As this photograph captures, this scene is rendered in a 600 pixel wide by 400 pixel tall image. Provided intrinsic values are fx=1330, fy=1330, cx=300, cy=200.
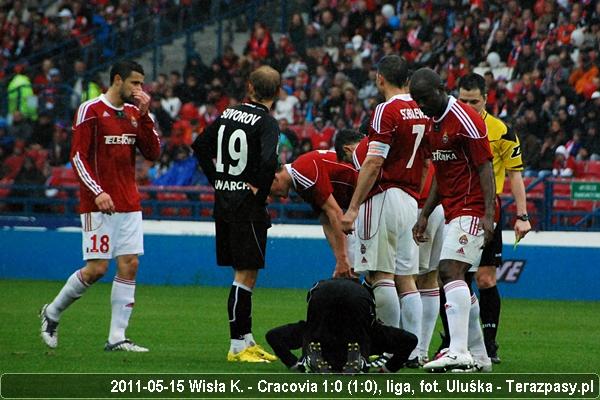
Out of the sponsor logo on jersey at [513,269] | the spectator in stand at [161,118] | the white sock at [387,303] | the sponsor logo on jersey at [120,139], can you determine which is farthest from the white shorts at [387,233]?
the spectator in stand at [161,118]

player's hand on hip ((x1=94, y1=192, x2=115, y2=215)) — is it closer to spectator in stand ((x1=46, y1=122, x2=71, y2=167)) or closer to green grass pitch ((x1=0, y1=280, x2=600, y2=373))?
green grass pitch ((x1=0, y1=280, x2=600, y2=373))

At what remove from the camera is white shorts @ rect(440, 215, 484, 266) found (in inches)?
378

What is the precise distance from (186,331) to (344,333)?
4.18 metres

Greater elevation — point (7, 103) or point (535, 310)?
point (7, 103)

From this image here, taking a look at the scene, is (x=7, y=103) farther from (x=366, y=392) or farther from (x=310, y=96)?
(x=366, y=392)

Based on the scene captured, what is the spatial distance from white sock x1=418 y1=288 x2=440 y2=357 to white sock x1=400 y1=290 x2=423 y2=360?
0.28 metres

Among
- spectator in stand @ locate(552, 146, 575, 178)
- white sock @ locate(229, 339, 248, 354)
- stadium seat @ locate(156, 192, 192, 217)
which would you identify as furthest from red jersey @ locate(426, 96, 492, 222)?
stadium seat @ locate(156, 192, 192, 217)

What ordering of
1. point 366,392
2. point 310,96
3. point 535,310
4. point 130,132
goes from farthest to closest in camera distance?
point 310,96, point 535,310, point 130,132, point 366,392

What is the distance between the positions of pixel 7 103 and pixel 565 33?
1076cm

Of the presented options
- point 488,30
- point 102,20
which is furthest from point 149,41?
point 488,30

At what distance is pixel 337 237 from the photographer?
1041 cm

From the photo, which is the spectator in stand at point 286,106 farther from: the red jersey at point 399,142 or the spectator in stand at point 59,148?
the red jersey at point 399,142

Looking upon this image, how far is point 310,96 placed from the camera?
24688mm

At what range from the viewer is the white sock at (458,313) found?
9469 mm
